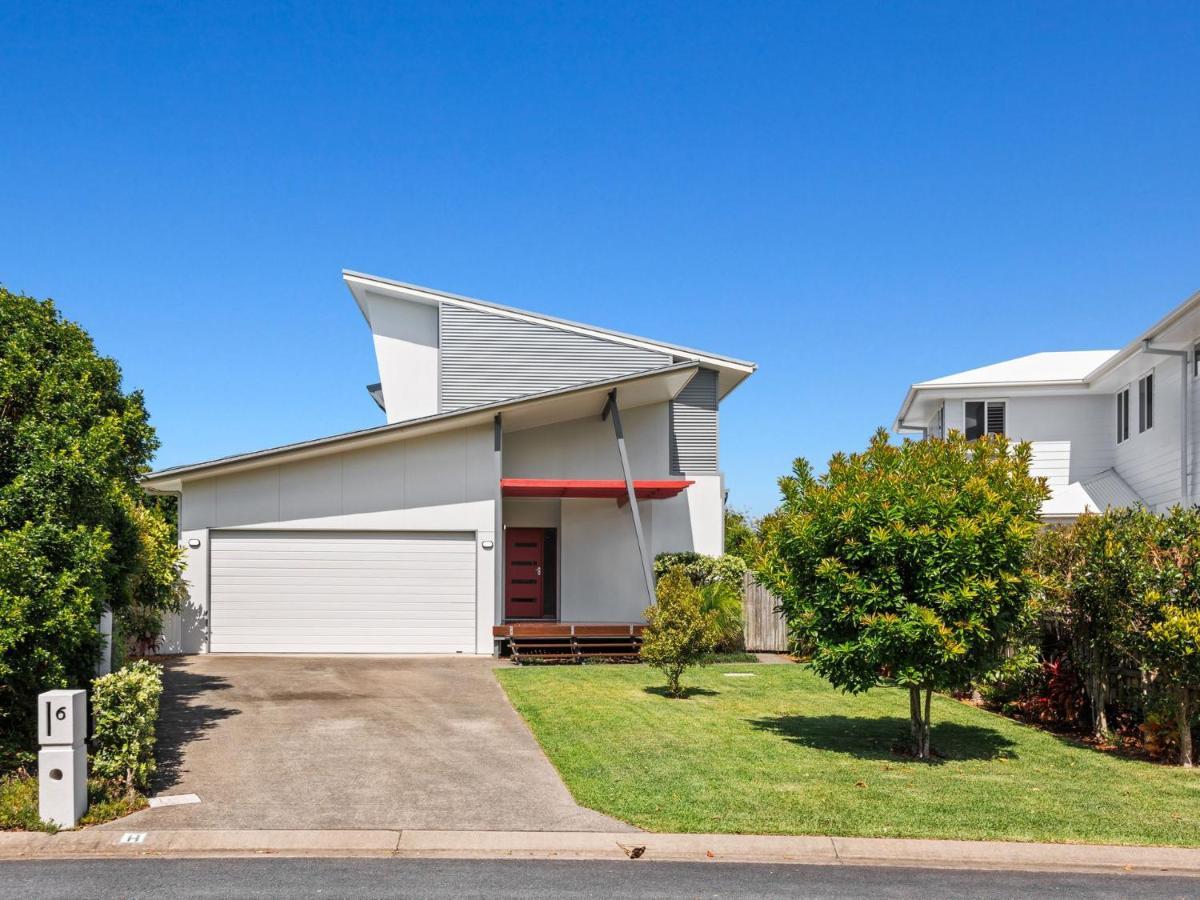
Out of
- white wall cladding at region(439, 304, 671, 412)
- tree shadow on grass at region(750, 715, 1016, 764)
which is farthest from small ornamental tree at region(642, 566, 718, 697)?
white wall cladding at region(439, 304, 671, 412)

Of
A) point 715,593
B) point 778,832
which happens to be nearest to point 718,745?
point 778,832

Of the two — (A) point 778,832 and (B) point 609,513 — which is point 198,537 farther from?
(A) point 778,832

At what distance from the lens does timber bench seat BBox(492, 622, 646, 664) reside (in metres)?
19.6

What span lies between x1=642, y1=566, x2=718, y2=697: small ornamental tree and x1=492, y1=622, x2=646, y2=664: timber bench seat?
15.3ft

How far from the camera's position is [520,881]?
270 inches

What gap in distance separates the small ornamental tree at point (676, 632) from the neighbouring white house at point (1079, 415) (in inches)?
351

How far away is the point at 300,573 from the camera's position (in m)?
19.5

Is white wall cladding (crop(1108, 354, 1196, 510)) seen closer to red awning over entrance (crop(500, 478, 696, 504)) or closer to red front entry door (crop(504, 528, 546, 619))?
red awning over entrance (crop(500, 478, 696, 504))

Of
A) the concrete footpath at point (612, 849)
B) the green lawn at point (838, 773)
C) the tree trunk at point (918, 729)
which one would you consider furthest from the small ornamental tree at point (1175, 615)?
the concrete footpath at point (612, 849)

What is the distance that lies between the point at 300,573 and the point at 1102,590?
1436 cm

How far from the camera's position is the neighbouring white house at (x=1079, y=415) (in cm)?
1961

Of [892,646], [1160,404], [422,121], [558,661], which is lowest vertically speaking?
[558,661]

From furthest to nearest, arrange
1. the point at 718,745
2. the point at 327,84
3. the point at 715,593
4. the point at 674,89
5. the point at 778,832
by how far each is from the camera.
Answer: the point at 715,593 < the point at 674,89 < the point at 327,84 < the point at 718,745 < the point at 778,832

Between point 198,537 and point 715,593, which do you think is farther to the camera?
point 715,593
